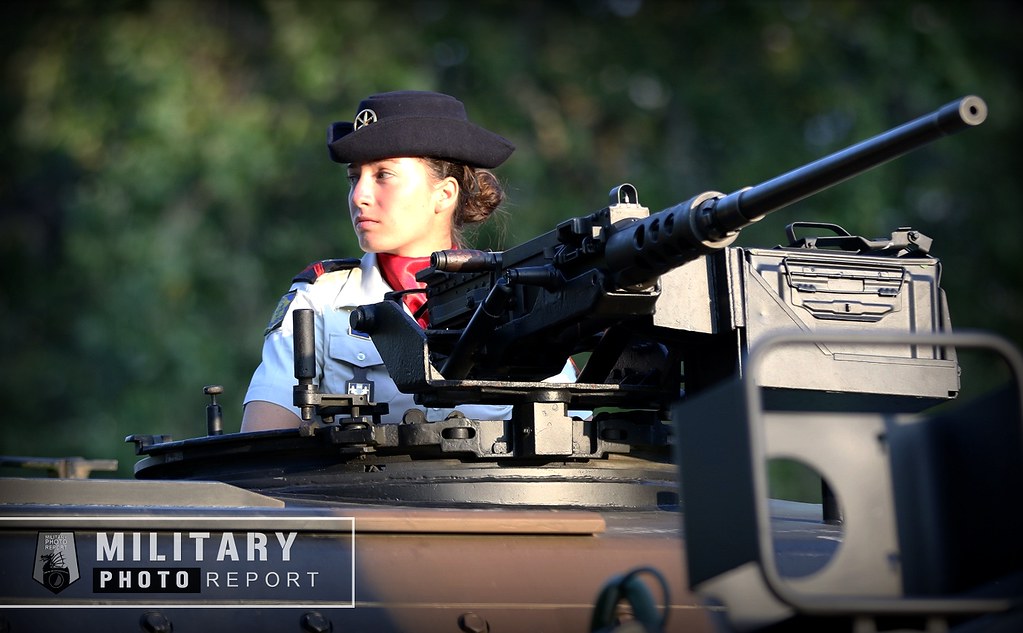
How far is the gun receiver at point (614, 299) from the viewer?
383cm

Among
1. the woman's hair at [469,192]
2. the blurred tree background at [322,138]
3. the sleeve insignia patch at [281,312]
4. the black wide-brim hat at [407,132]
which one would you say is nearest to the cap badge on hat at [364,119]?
the black wide-brim hat at [407,132]

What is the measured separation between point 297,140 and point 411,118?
8130mm

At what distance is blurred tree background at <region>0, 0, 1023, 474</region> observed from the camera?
1325 centimetres

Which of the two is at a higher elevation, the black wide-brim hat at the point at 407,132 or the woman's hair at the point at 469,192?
the black wide-brim hat at the point at 407,132

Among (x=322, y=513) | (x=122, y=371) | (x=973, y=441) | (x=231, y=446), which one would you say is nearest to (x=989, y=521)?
(x=973, y=441)


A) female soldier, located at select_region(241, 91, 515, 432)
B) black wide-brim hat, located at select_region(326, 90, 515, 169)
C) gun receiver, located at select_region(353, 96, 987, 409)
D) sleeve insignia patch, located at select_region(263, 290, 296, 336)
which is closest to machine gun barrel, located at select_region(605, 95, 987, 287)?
gun receiver, located at select_region(353, 96, 987, 409)

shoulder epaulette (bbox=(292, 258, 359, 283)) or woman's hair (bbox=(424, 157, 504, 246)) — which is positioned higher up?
woman's hair (bbox=(424, 157, 504, 246))

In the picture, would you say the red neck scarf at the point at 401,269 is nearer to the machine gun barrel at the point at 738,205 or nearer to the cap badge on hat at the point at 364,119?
the cap badge on hat at the point at 364,119

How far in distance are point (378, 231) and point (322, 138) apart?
812 cm

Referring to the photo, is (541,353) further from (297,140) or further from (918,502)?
A: (297,140)

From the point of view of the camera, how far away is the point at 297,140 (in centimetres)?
1348

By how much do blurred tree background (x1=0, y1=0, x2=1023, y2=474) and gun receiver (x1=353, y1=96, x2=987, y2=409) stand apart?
25.3ft

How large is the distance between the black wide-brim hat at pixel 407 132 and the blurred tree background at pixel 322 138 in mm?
6751

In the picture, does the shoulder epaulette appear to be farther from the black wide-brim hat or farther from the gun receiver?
the gun receiver
